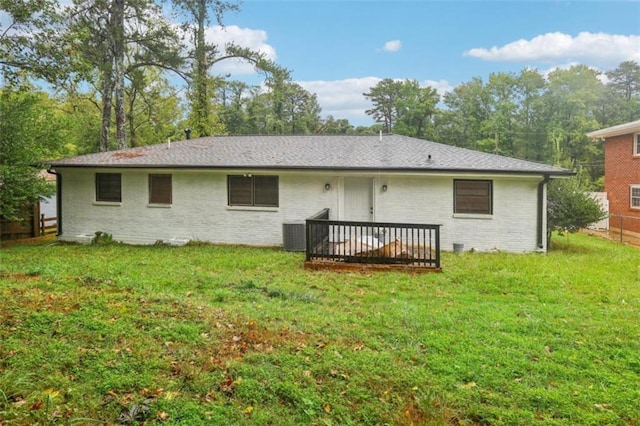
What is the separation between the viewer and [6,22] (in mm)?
10805

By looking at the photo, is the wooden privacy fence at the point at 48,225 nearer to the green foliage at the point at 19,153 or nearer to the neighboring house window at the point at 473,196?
the green foliage at the point at 19,153

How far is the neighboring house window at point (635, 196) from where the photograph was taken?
17016 millimetres

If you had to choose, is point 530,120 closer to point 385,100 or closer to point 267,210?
point 385,100

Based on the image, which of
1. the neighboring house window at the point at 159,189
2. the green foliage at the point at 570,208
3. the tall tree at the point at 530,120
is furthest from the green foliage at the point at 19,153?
the tall tree at the point at 530,120

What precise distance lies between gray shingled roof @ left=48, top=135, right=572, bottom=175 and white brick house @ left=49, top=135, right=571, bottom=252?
1.3 inches

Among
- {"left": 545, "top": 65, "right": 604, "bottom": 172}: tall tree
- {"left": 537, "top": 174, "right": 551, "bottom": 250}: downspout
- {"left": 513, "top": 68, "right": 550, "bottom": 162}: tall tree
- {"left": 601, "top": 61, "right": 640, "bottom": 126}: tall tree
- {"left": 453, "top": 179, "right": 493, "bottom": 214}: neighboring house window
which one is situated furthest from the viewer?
{"left": 601, "top": 61, "right": 640, "bottom": 126}: tall tree

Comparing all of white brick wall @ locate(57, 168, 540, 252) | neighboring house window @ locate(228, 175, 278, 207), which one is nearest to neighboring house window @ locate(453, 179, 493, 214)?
white brick wall @ locate(57, 168, 540, 252)

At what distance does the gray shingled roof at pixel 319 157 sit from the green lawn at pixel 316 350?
4260 millimetres

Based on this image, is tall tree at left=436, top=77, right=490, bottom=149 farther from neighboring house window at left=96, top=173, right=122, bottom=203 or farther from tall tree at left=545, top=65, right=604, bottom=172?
neighboring house window at left=96, top=173, right=122, bottom=203

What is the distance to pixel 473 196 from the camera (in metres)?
11.1

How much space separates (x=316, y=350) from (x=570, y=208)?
11183 millimetres

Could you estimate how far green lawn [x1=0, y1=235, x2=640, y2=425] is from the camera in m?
3.25

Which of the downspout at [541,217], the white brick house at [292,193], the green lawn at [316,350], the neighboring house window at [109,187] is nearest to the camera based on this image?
the green lawn at [316,350]

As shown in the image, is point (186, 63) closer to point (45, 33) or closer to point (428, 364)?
point (45, 33)
